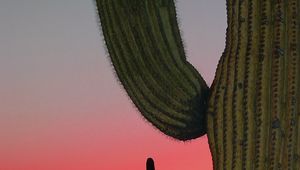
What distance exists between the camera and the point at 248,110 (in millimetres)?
5207

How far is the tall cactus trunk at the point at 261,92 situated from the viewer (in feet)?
17.0

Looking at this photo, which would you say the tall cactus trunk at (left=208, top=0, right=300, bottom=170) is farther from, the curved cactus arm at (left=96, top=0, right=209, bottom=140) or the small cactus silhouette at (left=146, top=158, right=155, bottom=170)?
the small cactus silhouette at (left=146, top=158, right=155, bottom=170)

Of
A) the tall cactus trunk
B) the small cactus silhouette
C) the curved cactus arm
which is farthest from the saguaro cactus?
the small cactus silhouette

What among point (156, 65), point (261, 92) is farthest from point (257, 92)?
point (156, 65)

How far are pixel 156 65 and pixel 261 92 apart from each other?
79 cm

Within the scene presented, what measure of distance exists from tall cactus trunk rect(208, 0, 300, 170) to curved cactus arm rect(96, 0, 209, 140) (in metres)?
0.33

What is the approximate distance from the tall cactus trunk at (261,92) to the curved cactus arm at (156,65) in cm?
33

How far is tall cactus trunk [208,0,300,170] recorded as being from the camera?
518 centimetres

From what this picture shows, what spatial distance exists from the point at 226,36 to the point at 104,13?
95 centimetres

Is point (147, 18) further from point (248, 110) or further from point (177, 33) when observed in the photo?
point (248, 110)

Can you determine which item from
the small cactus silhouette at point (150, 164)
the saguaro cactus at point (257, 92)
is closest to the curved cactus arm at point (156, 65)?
the saguaro cactus at point (257, 92)

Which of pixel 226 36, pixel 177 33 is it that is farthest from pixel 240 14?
pixel 177 33

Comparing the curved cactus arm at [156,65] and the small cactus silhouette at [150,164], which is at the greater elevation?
the curved cactus arm at [156,65]

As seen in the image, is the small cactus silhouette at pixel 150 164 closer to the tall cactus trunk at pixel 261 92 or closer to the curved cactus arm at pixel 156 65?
the curved cactus arm at pixel 156 65
